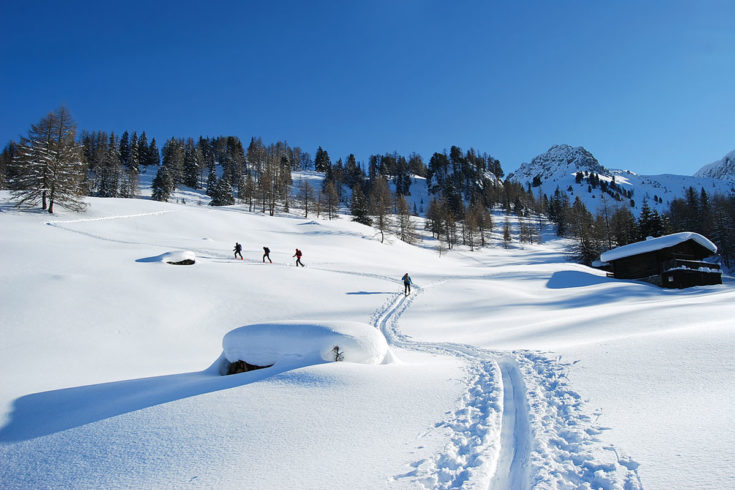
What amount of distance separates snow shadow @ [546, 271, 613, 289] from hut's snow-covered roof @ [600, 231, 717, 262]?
6.03m

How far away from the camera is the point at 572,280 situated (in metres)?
30.9

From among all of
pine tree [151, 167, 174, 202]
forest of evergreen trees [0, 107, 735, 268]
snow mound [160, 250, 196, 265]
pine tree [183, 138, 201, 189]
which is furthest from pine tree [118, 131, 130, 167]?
snow mound [160, 250, 196, 265]

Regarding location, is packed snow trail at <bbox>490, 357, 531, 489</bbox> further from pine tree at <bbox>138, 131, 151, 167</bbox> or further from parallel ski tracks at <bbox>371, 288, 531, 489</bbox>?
pine tree at <bbox>138, 131, 151, 167</bbox>

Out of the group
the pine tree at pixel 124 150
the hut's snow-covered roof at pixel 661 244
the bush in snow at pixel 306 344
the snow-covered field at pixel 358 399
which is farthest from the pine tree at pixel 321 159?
the bush in snow at pixel 306 344

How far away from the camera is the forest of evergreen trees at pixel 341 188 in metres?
39.7

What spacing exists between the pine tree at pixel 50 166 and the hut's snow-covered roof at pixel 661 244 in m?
59.7

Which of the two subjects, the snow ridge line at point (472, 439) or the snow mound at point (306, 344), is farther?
the snow mound at point (306, 344)

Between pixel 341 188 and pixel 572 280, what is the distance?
335 ft

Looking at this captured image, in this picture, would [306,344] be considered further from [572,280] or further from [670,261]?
[670,261]

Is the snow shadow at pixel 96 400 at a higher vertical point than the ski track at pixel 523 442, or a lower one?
lower

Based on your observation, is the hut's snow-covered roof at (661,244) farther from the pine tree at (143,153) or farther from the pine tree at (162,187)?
the pine tree at (143,153)

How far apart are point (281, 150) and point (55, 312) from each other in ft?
477

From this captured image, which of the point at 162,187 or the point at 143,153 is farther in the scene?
the point at 143,153

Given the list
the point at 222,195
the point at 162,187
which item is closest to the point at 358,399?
the point at 222,195
